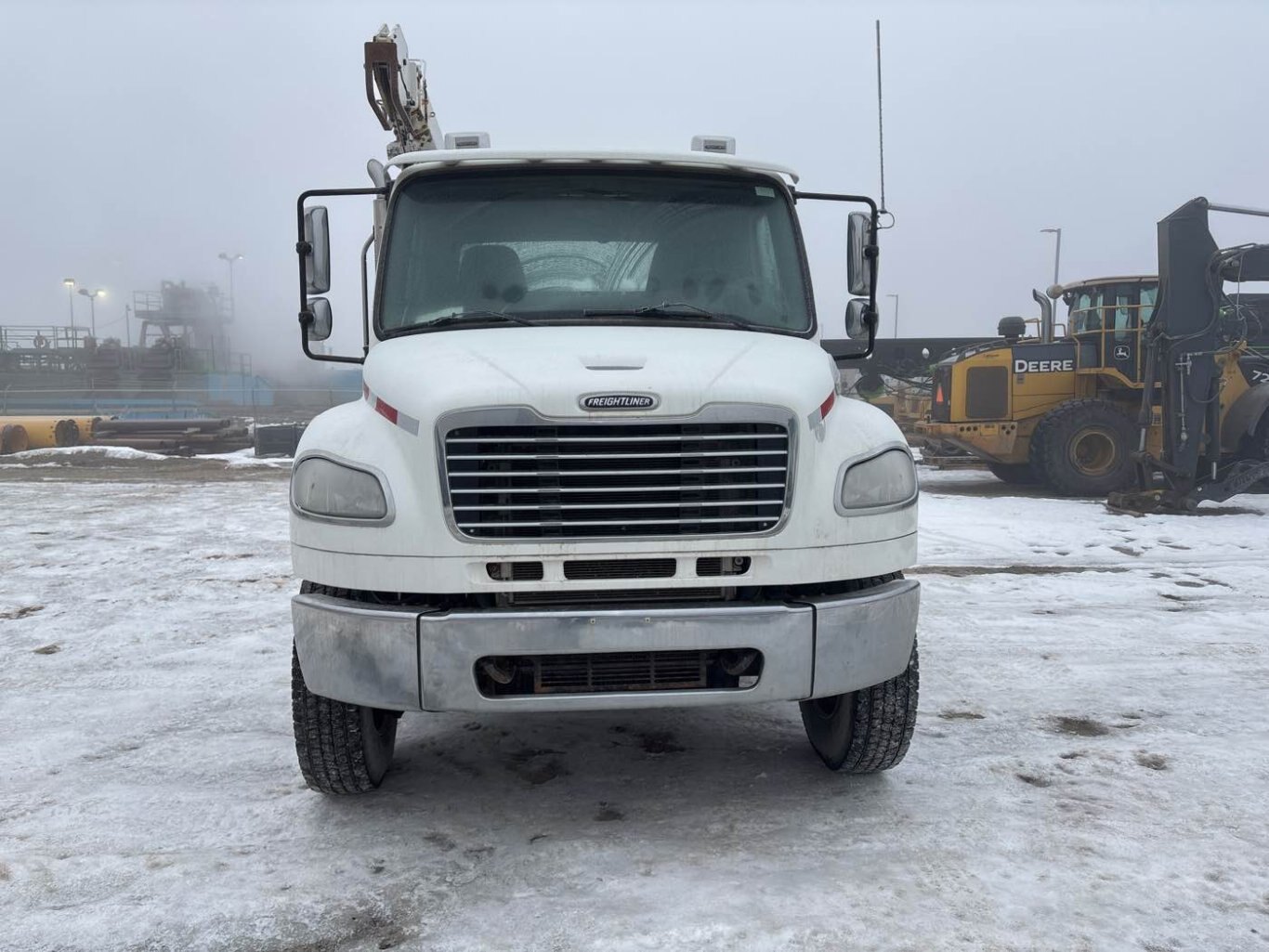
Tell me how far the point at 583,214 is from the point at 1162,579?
6.23 metres

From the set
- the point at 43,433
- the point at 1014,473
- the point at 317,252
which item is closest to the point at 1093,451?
the point at 1014,473

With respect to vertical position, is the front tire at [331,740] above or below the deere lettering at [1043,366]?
below

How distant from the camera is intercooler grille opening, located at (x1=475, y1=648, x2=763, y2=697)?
11.5 feet

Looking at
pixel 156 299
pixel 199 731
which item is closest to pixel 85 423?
pixel 199 731

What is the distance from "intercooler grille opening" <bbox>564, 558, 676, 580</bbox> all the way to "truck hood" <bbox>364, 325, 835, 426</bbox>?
0.51m

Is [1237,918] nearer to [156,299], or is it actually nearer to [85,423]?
[85,423]

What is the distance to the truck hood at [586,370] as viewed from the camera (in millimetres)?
3486

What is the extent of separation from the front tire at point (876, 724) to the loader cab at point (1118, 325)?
1280 centimetres

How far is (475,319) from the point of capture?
4.25 metres

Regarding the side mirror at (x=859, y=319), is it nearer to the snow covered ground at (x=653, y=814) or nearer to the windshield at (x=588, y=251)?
the windshield at (x=588, y=251)

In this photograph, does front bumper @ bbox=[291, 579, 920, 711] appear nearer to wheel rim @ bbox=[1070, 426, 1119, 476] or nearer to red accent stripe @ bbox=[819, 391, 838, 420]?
red accent stripe @ bbox=[819, 391, 838, 420]

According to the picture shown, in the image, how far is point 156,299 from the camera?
6166 cm

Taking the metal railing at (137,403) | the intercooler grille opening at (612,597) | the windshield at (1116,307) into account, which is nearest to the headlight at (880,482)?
the intercooler grille opening at (612,597)

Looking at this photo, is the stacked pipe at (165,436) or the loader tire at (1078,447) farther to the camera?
the stacked pipe at (165,436)
